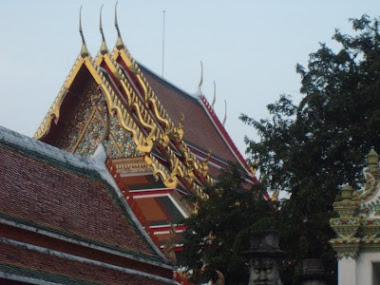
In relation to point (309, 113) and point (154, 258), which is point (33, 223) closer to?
point (154, 258)

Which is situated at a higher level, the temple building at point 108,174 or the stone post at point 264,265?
the temple building at point 108,174

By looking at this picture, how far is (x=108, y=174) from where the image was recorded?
1377 cm

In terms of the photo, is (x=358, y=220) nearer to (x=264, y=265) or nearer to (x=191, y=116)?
(x=264, y=265)

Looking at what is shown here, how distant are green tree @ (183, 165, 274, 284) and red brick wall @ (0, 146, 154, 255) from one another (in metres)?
1.89

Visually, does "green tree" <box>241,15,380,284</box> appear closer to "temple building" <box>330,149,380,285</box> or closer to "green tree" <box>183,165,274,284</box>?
"green tree" <box>183,165,274,284</box>

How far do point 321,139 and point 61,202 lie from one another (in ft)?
15.6

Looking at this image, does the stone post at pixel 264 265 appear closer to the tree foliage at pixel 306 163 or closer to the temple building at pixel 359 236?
the temple building at pixel 359 236

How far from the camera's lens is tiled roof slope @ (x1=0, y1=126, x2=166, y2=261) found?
11.0 metres

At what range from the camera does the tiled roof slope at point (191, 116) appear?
71.8ft

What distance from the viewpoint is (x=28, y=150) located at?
12.1 m

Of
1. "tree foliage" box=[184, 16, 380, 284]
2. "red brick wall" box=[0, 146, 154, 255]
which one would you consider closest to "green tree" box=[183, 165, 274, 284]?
"tree foliage" box=[184, 16, 380, 284]

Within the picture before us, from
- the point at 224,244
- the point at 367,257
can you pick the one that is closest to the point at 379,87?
the point at 224,244

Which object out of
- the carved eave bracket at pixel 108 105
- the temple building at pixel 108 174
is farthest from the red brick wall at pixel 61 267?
the carved eave bracket at pixel 108 105

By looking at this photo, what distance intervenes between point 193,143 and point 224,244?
6.93m
